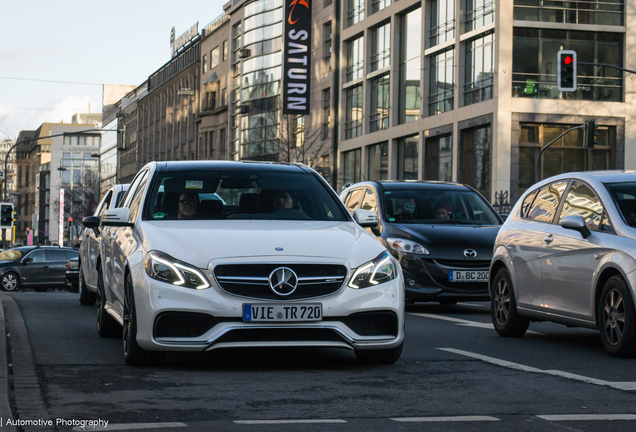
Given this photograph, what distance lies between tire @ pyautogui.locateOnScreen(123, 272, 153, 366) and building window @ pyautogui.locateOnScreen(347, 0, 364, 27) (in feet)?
153

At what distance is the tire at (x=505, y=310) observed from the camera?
33.0 ft

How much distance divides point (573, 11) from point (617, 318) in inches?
1343

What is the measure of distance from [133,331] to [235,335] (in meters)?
0.76

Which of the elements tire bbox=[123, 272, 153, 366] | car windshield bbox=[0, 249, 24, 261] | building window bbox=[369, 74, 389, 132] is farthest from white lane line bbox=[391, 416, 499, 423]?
building window bbox=[369, 74, 389, 132]

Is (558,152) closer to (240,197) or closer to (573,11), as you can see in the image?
(573,11)

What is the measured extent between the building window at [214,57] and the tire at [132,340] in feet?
241

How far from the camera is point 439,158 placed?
44.4m

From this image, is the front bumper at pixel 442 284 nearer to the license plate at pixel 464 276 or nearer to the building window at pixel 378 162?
the license plate at pixel 464 276

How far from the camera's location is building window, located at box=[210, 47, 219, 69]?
79.9 meters

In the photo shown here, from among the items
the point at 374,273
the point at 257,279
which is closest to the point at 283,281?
the point at 257,279

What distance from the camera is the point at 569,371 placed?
7.46 metres

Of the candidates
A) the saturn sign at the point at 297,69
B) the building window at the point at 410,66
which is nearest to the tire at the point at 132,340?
the building window at the point at 410,66

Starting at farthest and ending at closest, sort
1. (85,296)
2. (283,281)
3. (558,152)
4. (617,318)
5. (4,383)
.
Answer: (558,152) < (85,296) < (617,318) < (283,281) < (4,383)

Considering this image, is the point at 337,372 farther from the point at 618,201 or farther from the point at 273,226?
the point at 618,201
